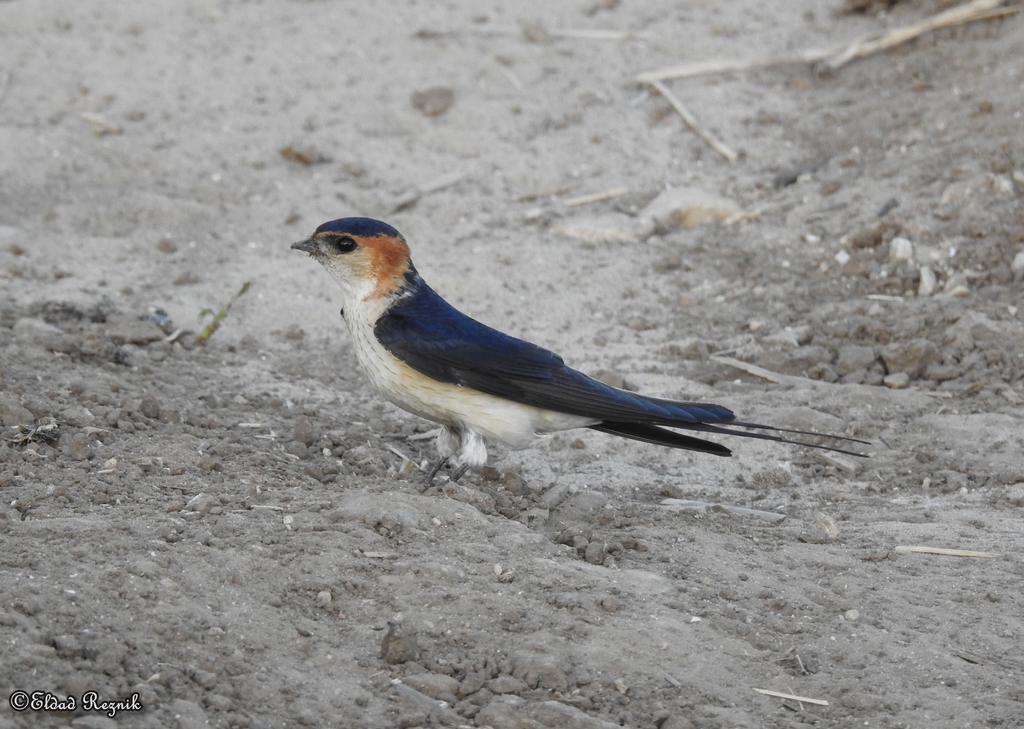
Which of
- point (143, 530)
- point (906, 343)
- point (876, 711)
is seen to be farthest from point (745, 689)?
point (906, 343)

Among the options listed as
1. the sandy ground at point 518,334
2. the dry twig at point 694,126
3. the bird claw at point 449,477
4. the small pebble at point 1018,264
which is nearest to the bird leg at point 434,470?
the bird claw at point 449,477

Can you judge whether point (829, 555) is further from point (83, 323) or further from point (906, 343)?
point (83, 323)

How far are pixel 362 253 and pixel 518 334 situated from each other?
1680 mm

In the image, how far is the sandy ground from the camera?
10.6ft

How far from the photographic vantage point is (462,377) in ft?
14.7

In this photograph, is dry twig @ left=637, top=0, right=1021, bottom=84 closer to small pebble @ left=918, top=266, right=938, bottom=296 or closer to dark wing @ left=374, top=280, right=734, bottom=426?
small pebble @ left=918, top=266, right=938, bottom=296

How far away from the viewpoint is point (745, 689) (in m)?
3.27

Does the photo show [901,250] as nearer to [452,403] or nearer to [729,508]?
[729,508]

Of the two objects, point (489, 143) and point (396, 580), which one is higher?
point (396, 580)

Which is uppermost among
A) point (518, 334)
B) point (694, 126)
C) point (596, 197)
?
point (694, 126)

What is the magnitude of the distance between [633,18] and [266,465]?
20.5 feet

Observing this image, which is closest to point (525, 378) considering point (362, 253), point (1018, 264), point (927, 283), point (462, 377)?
point (462, 377)

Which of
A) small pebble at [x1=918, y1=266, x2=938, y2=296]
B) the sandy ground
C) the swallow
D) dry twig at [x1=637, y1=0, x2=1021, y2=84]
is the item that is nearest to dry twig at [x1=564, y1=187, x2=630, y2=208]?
the sandy ground

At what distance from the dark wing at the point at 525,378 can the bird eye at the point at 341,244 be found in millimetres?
340
